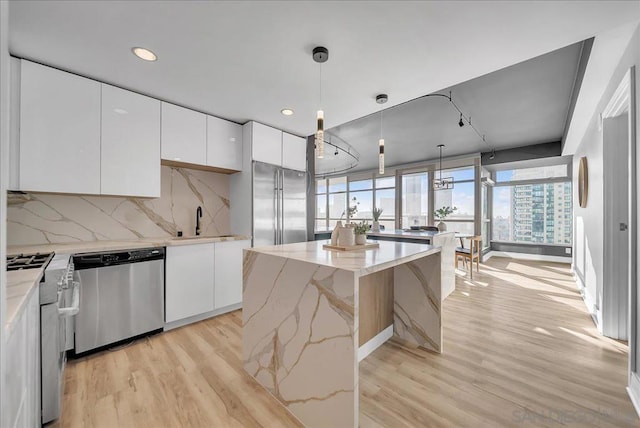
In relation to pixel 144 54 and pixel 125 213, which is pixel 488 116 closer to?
pixel 144 54

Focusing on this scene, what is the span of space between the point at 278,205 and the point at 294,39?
213 cm

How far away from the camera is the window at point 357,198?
853 cm

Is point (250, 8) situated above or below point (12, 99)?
above

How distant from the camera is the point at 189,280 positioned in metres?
2.79

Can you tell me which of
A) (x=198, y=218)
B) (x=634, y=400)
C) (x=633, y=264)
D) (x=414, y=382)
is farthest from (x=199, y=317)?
(x=633, y=264)

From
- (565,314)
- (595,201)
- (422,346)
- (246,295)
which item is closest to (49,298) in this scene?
(246,295)

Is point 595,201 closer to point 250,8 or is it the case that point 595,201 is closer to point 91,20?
point 250,8

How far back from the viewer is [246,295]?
1.97 metres

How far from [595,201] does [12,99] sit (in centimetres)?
570

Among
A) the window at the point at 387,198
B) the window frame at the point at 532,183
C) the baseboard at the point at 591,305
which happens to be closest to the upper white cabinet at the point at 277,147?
the baseboard at the point at 591,305

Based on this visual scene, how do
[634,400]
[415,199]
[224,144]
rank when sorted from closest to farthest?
[634,400], [224,144], [415,199]

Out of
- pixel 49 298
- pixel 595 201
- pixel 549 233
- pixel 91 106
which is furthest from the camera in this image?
pixel 549 233

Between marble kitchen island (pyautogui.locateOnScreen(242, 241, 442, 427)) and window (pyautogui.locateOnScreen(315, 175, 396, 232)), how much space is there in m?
5.24

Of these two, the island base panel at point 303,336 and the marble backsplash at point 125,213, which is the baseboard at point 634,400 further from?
the marble backsplash at point 125,213
